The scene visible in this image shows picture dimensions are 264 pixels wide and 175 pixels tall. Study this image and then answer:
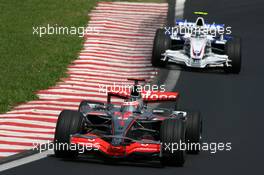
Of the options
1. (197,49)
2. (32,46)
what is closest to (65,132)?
(197,49)

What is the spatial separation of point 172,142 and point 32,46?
1231cm

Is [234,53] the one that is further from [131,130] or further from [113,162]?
[113,162]

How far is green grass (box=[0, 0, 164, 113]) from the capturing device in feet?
66.3

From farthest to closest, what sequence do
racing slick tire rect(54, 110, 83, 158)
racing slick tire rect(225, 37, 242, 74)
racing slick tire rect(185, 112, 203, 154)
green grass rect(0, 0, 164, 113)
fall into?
racing slick tire rect(225, 37, 242, 74) → green grass rect(0, 0, 164, 113) → racing slick tire rect(185, 112, 203, 154) → racing slick tire rect(54, 110, 83, 158)

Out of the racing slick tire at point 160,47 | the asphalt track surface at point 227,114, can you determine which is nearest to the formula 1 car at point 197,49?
the racing slick tire at point 160,47

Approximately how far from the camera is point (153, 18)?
29.7 meters

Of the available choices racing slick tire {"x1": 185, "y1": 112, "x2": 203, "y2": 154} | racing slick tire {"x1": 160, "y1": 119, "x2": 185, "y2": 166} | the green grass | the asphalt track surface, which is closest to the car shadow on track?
the asphalt track surface

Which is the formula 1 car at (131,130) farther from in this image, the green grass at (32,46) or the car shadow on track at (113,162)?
the green grass at (32,46)

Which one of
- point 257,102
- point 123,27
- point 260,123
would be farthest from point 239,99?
point 123,27

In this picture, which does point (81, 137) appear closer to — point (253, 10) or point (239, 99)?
point (239, 99)

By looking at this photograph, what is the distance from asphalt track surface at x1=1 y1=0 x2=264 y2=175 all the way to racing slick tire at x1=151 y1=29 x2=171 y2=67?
1030 millimetres

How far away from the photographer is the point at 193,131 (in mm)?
14617

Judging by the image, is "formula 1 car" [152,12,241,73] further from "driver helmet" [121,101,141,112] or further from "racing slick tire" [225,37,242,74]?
"driver helmet" [121,101,141,112]

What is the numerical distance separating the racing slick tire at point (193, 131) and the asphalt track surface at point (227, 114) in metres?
0.17
